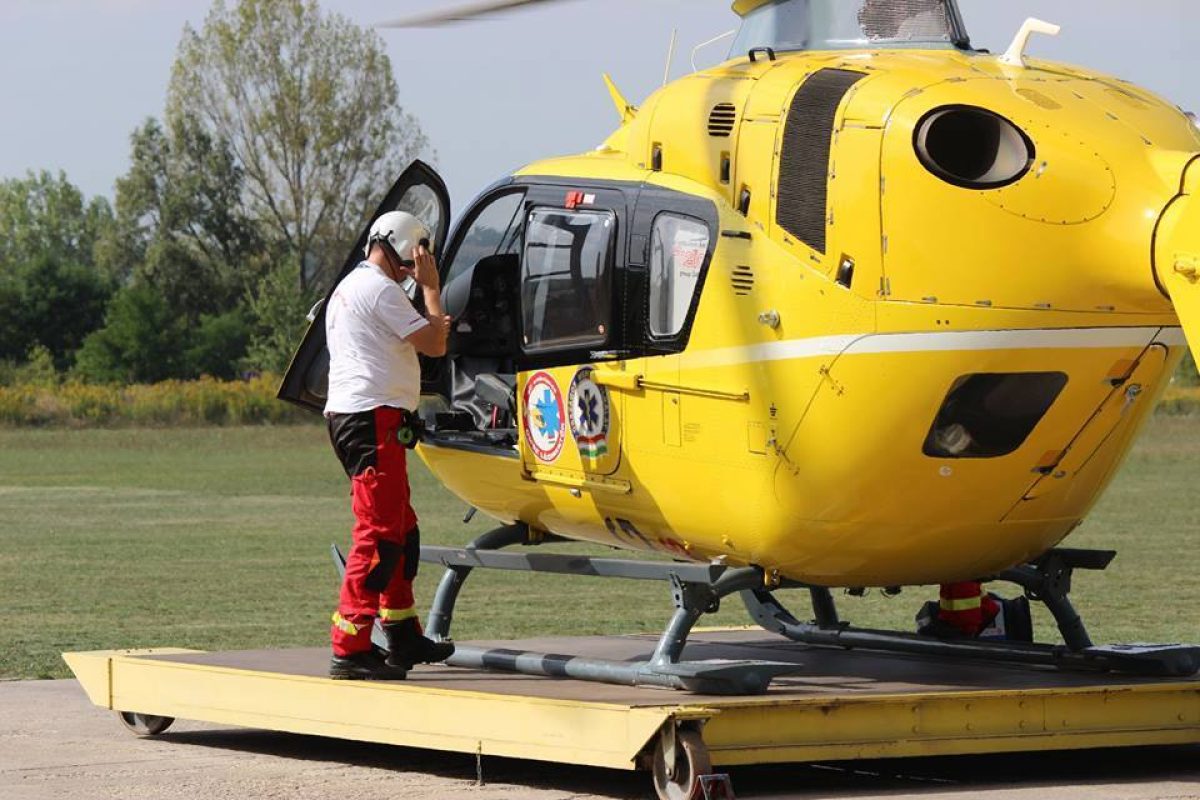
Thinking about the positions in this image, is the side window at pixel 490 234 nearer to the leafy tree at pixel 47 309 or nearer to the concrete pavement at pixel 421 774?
the concrete pavement at pixel 421 774

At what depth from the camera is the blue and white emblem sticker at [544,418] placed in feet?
34.6

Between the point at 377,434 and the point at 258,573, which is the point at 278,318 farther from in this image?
the point at 377,434

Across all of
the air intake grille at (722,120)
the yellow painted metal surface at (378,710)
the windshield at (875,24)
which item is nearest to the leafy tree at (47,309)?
the yellow painted metal surface at (378,710)

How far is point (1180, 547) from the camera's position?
23.2 m

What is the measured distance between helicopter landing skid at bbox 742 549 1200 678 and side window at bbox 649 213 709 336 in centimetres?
135

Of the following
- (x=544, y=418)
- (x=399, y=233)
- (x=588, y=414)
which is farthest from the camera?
(x=544, y=418)

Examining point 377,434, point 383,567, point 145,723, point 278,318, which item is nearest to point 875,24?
point 377,434

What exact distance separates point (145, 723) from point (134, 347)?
233 feet

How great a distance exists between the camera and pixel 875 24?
400 inches

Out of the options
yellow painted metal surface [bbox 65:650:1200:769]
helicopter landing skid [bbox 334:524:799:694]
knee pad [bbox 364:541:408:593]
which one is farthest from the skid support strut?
knee pad [bbox 364:541:408:593]

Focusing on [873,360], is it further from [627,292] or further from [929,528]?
[627,292]

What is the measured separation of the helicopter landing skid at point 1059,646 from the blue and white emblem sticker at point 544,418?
1.37 meters

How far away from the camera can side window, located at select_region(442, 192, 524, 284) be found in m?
11.1

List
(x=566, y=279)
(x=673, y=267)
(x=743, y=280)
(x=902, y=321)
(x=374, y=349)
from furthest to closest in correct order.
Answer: (x=566, y=279), (x=374, y=349), (x=673, y=267), (x=743, y=280), (x=902, y=321)
